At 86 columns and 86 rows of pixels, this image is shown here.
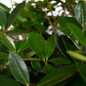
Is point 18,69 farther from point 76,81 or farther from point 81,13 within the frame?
point 81,13

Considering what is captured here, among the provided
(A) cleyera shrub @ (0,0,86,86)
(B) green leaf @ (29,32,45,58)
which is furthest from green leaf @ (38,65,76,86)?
(B) green leaf @ (29,32,45,58)

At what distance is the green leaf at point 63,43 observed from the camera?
33 cm

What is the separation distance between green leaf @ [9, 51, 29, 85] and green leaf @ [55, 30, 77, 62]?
9cm

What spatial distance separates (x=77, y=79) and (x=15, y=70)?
0.40ft

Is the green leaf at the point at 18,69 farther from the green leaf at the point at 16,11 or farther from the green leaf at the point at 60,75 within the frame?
the green leaf at the point at 16,11

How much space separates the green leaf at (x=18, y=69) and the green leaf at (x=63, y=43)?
0.09 metres

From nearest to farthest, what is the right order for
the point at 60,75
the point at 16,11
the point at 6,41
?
the point at 60,75, the point at 6,41, the point at 16,11

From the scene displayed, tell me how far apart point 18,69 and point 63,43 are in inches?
4.5

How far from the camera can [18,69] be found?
0.30 metres

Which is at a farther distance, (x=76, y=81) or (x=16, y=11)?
(x=16, y=11)

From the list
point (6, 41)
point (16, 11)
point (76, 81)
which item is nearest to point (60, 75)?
point (76, 81)

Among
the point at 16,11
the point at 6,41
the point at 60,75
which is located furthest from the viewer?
the point at 16,11

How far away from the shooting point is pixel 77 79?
278 millimetres

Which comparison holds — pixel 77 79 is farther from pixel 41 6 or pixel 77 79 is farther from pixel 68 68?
pixel 41 6
